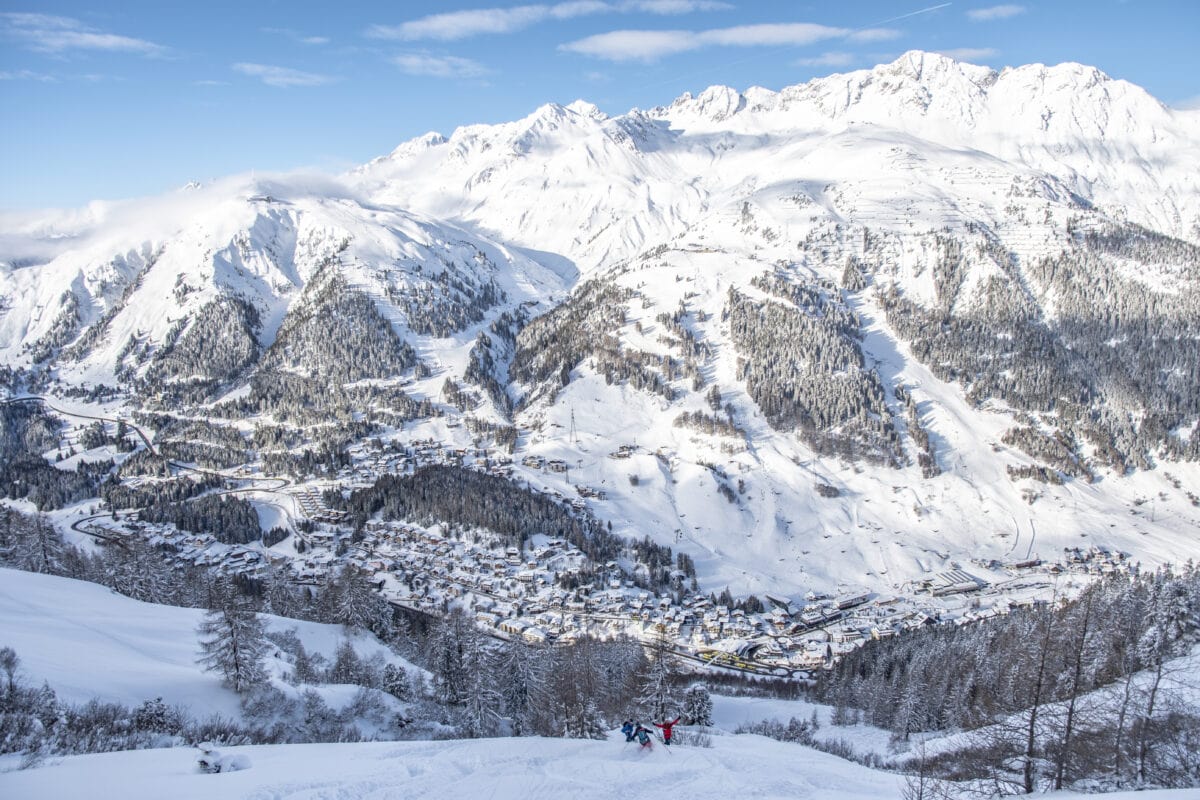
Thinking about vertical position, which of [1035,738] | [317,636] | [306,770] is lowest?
[317,636]

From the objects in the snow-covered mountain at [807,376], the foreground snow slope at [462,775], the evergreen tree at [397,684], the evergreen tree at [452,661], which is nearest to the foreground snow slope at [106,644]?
the evergreen tree at [452,661]

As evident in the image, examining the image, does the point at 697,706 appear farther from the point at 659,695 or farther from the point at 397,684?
the point at 397,684

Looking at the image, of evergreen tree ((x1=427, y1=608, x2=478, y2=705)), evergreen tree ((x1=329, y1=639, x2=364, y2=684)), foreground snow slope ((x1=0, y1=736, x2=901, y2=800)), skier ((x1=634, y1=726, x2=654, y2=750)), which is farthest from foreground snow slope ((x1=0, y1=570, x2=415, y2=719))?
skier ((x1=634, y1=726, x2=654, y2=750))

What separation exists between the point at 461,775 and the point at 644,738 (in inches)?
246

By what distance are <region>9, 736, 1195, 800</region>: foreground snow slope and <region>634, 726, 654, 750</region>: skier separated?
0.29 meters

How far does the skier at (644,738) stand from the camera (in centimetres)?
2059

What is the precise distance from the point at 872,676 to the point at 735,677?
508 inches

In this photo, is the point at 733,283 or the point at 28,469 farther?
the point at 733,283

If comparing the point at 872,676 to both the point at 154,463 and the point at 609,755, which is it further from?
the point at 154,463

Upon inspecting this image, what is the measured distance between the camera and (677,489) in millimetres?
103875

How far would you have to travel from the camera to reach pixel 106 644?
33.2 metres

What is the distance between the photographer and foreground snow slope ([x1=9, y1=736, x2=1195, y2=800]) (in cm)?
1486

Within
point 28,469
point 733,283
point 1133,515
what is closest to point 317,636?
point 28,469

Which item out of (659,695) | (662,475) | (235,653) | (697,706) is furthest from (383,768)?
(662,475)
